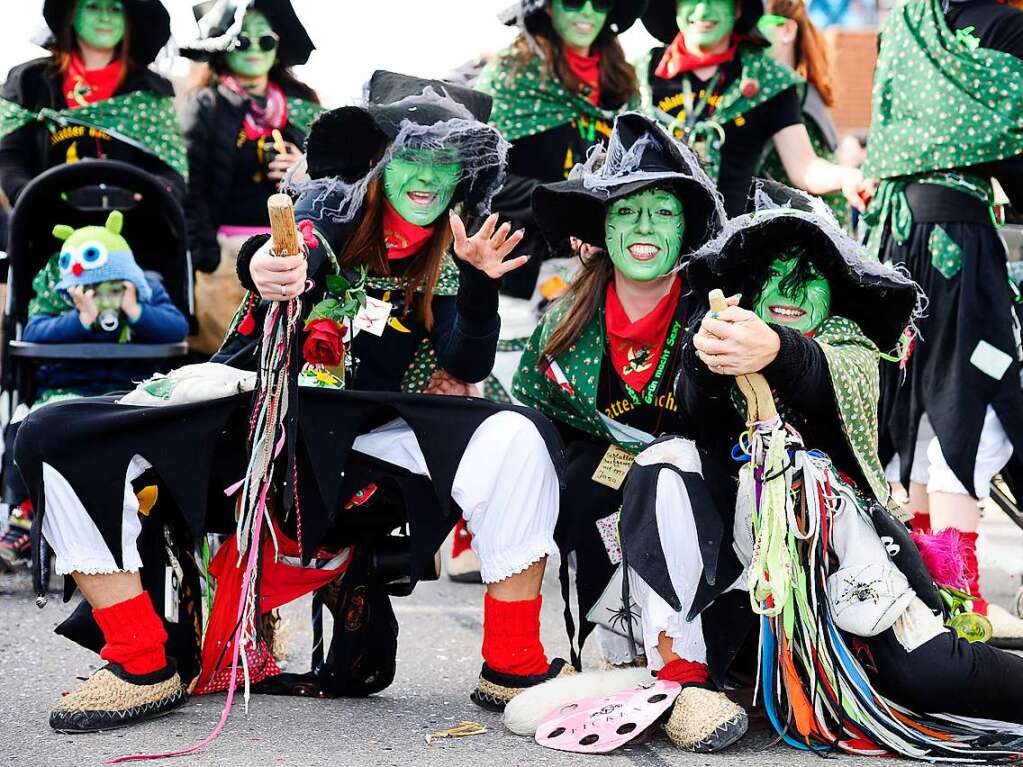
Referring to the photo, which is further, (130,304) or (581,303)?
(130,304)

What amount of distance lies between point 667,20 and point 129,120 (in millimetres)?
1940

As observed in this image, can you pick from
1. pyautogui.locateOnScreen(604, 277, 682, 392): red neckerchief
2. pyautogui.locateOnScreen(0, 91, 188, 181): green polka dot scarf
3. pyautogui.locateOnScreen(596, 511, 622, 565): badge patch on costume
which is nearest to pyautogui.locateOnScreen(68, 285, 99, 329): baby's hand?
pyautogui.locateOnScreen(0, 91, 188, 181): green polka dot scarf

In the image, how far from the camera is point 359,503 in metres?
3.18

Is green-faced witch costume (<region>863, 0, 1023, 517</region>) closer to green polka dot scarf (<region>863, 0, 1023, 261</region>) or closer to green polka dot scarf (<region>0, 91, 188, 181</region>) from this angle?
green polka dot scarf (<region>863, 0, 1023, 261</region>)

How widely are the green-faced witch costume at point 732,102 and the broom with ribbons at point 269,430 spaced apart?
2.29 metres

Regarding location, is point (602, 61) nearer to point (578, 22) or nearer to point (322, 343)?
point (578, 22)

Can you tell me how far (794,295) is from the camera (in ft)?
10.3

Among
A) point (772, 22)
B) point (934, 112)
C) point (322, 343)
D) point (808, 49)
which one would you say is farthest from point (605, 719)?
point (772, 22)

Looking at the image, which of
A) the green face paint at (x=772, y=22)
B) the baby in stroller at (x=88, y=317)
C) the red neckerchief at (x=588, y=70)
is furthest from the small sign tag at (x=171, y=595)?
the green face paint at (x=772, y=22)

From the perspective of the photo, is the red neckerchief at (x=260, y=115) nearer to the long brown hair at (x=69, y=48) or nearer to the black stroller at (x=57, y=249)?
the long brown hair at (x=69, y=48)

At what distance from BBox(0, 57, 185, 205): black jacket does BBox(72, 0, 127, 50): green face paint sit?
0.48ft

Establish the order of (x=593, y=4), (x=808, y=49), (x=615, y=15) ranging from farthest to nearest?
(x=808, y=49), (x=615, y=15), (x=593, y=4)

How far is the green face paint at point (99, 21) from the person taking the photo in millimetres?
5070

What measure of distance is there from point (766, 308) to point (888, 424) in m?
1.35
